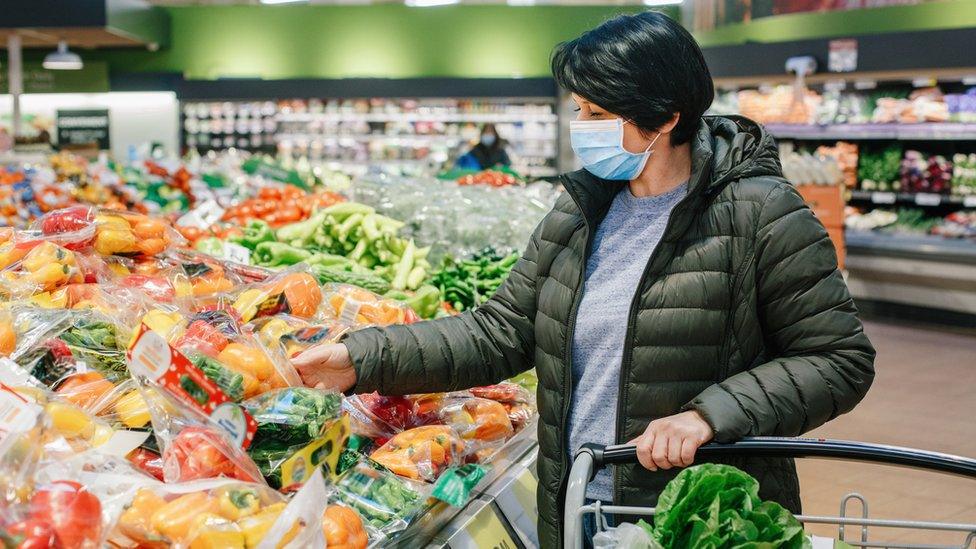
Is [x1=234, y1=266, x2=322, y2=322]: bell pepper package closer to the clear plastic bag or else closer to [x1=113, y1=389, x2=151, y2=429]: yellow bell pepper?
[x1=113, y1=389, x2=151, y2=429]: yellow bell pepper

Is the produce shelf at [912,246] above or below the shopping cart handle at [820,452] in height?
below

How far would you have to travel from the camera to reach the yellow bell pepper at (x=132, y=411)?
1.97 metres

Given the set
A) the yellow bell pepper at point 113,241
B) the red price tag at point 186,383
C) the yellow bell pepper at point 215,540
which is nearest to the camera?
the yellow bell pepper at point 215,540

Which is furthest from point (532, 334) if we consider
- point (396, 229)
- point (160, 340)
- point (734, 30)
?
point (734, 30)

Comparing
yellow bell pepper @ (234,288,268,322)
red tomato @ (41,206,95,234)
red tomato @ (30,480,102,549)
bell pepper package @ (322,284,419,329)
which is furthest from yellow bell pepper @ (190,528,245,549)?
red tomato @ (41,206,95,234)

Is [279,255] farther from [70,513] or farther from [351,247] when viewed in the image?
[70,513]

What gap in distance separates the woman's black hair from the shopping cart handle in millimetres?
629

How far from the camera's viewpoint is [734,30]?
13.5 meters

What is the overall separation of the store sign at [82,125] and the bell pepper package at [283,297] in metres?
13.5

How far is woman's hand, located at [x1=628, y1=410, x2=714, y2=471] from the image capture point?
1738mm

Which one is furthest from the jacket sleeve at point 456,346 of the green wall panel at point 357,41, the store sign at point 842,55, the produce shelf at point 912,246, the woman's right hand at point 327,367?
the green wall panel at point 357,41

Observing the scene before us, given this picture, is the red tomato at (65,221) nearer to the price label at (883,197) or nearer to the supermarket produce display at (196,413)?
the supermarket produce display at (196,413)


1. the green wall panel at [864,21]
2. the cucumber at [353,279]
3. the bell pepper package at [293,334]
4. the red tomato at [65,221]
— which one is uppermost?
the green wall panel at [864,21]

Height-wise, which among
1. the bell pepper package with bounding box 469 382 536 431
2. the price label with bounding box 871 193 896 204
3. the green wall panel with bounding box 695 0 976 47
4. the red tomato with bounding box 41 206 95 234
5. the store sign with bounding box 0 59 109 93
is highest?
the green wall panel with bounding box 695 0 976 47
